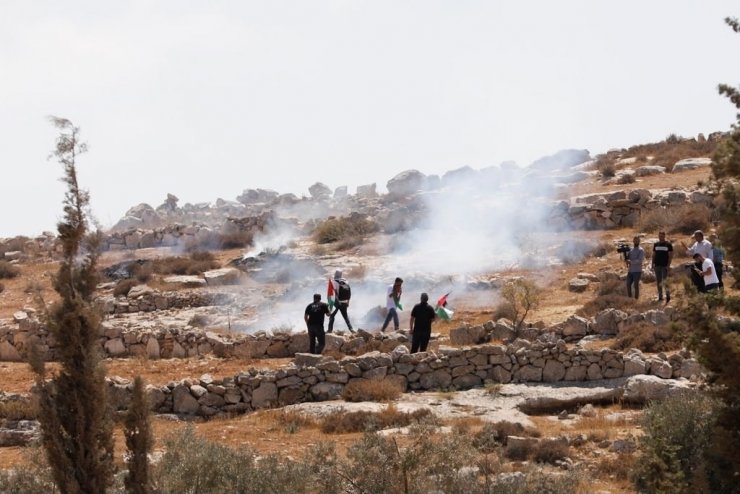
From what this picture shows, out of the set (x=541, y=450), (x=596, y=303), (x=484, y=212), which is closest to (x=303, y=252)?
(x=484, y=212)

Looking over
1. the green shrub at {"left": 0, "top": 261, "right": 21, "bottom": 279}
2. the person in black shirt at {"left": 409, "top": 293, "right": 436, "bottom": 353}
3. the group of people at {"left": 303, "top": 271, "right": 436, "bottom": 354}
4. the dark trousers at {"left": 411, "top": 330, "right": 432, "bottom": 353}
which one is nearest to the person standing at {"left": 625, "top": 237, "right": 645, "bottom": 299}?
the group of people at {"left": 303, "top": 271, "right": 436, "bottom": 354}

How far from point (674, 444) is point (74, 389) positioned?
218 inches

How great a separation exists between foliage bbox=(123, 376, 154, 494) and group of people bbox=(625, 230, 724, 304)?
26.1 ft

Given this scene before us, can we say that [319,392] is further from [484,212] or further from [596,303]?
[484,212]

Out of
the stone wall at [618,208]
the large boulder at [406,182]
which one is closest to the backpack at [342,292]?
the stone wall at [618,208]

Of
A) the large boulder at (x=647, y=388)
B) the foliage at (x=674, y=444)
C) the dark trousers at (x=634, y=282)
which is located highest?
the dark trousers at (x=634, y=282)

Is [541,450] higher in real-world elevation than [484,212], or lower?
lower

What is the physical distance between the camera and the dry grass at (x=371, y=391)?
13359 mm

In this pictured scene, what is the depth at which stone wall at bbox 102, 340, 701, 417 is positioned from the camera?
13906 millimetres

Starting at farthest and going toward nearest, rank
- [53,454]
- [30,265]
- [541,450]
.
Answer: [30,265] → [541,450] → [53,454]

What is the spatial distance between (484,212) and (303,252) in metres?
6.66

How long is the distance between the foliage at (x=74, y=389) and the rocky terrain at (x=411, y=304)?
1.05ft

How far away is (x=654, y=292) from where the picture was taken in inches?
778

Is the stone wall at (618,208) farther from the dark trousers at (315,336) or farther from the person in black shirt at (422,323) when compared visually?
the person in black shirt at (422,323)
